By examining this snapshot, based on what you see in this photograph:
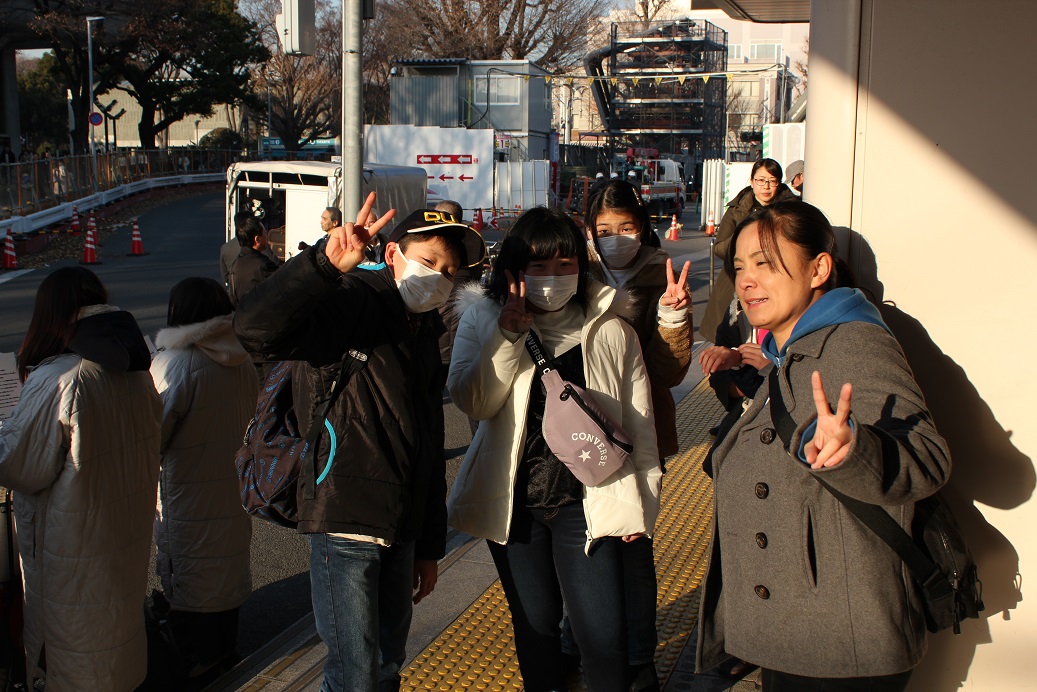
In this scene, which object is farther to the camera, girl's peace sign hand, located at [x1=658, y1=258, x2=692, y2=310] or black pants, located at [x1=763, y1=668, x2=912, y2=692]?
girl's peace sign hand, located at [x1=658, y1=258, x2=692, y2=310]

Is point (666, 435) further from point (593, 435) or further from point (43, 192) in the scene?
point (43, 192)

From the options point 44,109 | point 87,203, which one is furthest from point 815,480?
point 44,109

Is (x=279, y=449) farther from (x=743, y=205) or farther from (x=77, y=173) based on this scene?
(x=77, y=173)

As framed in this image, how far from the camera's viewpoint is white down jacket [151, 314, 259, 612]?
163 inches

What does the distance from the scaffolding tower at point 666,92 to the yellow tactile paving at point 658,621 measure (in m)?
44.4

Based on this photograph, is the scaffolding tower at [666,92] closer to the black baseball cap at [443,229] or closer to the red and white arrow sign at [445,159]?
the red and white arrow sign at [445,159]

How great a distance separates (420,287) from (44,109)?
61.3m

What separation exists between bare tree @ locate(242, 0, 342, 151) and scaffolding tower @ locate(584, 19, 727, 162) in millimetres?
15763

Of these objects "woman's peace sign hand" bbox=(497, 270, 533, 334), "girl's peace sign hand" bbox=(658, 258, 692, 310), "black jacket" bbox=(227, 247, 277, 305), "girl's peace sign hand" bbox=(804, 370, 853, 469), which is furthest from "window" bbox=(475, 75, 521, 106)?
"girl's peace sign hand" bbox=(804, 370, 853, 469)

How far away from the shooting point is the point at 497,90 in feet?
125

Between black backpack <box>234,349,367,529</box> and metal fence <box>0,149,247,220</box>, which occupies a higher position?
metal fence <box>0,149,247,220</box>

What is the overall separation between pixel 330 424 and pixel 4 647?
1.92 meters

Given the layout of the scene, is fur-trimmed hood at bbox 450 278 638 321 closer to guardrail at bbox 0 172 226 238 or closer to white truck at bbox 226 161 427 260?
white truck at bbox 226 161 427 260

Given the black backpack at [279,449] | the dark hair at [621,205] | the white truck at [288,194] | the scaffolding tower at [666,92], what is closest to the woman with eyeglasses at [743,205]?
the dark hair at [621,205]
